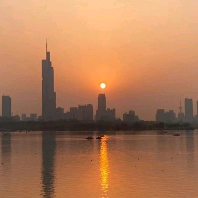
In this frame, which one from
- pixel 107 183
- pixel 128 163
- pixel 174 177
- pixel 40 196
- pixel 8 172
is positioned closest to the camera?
pixel 40 196

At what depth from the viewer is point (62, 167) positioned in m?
49.3

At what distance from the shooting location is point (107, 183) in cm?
3656

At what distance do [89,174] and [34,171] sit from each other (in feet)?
21.3

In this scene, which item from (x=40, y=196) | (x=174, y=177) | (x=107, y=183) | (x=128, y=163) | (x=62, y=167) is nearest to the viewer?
(x=40, y=196)

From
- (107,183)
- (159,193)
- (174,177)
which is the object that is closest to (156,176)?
(174,177)

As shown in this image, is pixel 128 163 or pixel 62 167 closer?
pixel 62 167

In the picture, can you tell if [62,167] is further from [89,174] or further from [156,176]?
[156,176]

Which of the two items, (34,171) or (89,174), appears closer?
(89,174)

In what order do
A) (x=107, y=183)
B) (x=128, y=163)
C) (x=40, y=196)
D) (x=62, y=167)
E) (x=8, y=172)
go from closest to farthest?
(x=40, y=196) < (x=107, y=183) < (x=8, y=172) < (x=62, y=167) < (x=128, y=163)

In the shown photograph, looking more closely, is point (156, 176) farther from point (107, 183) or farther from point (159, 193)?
point (159, 193)

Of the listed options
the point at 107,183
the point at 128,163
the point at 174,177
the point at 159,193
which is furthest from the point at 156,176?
the point at 128,163

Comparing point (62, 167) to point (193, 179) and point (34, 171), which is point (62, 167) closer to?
point (34, 171)

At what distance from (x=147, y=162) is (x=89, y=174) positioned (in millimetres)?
13506

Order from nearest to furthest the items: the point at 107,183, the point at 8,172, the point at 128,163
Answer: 1. the point at 107,183
2. the point at 8,172
3. the point at 128,163
